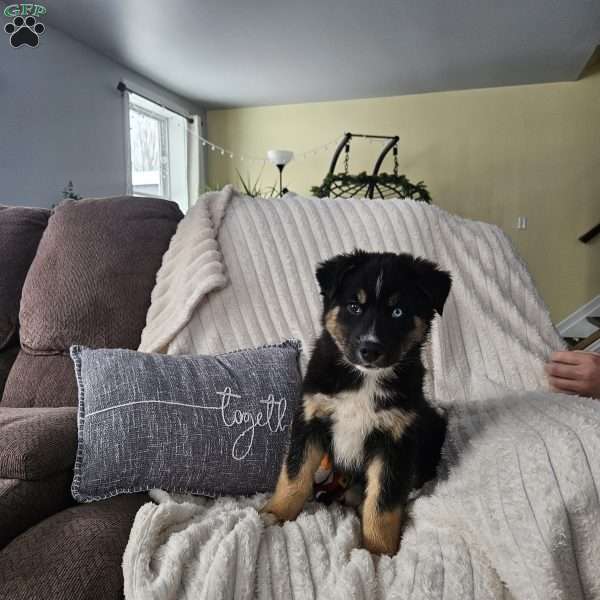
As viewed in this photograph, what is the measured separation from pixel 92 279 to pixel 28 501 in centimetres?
84

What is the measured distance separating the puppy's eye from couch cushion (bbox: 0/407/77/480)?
2.38 ft

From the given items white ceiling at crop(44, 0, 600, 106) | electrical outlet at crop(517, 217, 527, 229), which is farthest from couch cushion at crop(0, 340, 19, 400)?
electrical outlet at crop(517, 217, 527, 229)

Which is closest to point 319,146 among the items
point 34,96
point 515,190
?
point 515,190

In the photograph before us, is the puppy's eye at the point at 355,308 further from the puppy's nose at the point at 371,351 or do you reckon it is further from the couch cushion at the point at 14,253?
the couch cushion at the point at 14,253

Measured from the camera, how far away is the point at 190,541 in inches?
38.8

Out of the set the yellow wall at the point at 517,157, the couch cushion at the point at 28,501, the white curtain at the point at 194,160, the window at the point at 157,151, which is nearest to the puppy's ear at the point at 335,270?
the couch cushion at the point at 28,501

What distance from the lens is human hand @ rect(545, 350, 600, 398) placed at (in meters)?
1.35

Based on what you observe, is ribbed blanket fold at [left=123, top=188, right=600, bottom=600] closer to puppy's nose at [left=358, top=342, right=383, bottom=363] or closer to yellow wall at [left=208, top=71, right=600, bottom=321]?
puppy's nose at [left=358, top=342, right=383, bottom=363]

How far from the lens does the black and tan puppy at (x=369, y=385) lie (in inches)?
46.4

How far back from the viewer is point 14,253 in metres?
1.95

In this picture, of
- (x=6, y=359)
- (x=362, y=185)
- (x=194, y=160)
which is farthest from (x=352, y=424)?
(x=194, y=160)

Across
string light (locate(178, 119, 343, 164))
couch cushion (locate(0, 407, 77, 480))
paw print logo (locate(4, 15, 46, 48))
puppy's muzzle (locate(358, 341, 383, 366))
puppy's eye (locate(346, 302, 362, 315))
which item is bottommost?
couch cushion (locate(0, 407, 77, 480))

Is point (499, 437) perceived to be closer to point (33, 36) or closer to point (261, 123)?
point (33, 36)

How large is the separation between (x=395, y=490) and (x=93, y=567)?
2.01 ft
